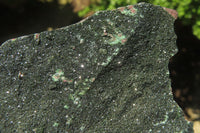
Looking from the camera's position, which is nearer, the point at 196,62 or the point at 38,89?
the point at 38,89

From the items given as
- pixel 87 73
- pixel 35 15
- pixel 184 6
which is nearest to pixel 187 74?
pixel 184 6

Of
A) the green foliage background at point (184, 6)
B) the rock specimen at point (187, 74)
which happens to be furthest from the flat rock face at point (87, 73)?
the rock specimen at point (187, 74)

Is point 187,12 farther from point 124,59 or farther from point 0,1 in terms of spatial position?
point 0,1

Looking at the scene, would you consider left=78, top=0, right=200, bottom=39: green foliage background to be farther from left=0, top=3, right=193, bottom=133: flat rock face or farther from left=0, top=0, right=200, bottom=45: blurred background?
left=0, top=0, right=200, bottom=45: blurred background

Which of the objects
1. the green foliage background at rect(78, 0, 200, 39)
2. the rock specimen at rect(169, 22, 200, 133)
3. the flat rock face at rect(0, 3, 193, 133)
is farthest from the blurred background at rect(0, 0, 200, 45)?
the flat rock face at rect(0, 3, 193, 133)

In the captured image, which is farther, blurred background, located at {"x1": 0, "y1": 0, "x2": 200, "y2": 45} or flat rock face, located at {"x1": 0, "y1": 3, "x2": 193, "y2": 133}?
blurred background, located at {"x1": 0, "y1": 0, "x2": 200, "y2": 45}

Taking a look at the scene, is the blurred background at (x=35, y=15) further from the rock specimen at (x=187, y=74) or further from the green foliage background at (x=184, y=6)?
the rock specimen at (x=187, y=74)

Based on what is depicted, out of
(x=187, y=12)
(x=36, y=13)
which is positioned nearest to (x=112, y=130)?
(x=187, y=12)

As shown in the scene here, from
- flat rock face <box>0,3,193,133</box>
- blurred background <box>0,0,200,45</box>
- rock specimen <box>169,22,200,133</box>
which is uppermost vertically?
flat rock face <box>0,3,193,133</box>
